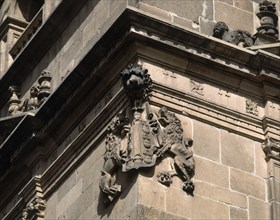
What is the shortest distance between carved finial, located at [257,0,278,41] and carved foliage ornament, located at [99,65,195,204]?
9.50 feet

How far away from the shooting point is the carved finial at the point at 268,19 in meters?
27.8

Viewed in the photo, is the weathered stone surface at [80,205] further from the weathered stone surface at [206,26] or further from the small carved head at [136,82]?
the weathered stone surface at [206,26]

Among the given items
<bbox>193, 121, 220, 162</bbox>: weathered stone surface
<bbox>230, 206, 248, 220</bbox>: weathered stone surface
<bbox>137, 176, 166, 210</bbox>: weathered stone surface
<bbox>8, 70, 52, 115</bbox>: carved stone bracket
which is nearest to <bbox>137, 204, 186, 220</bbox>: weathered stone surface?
<bbox>137, 176, 166, 210</bbox>: weathered stone surface

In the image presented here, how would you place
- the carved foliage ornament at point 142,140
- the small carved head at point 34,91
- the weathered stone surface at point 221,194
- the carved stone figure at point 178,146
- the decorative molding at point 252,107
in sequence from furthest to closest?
the small carved head at point 34,91
the decorative molding at point 252,107
the weathered stone surface at point 221,194
the carved stone figure at point 178,146
the carved foliage ornament at point 142,140

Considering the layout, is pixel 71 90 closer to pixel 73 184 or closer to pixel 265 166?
pixel 73 184

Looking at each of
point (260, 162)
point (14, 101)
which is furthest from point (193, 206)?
point (14, 101)

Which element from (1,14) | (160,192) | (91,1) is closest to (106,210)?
(160,192)

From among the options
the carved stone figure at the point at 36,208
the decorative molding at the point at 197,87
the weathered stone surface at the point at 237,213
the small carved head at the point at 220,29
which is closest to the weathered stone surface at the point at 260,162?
the weathered stone surface at the point at 237,213

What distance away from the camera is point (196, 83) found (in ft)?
87.0

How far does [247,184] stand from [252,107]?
1.44 metres

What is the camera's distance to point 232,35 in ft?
89.7

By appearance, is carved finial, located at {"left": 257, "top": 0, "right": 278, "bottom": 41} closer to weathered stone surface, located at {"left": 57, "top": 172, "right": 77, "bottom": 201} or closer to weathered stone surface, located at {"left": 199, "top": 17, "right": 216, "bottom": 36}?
weathered stone surface, located at {"left": 199, "top": 17, "right": 216, "bottom": 36}

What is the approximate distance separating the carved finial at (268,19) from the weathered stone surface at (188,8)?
93 cm

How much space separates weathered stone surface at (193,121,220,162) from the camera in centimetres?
2592
